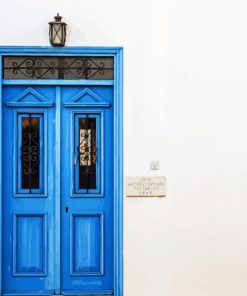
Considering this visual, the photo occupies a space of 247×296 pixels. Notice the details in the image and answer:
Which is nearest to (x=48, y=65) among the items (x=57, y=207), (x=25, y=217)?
(x=57, y=207)

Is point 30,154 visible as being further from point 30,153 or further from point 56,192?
point 56,192

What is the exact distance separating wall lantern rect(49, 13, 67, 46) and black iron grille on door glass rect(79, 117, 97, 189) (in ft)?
2.95

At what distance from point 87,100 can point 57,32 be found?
2.72ft

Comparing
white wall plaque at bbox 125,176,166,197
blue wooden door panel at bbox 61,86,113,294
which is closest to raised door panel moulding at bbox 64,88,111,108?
blue wooden door panel at bbox 61,86,113,294

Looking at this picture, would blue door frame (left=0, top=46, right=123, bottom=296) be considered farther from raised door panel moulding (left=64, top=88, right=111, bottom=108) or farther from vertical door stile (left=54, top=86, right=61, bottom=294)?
raised door panel moulding (left=64, top=88, right=111, bottom=108)

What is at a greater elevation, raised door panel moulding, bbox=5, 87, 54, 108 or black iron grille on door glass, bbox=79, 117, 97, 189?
raised door panel moulding, bbox=5, 87, 54, 108

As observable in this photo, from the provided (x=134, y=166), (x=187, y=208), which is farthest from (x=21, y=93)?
(x=187, y=208)

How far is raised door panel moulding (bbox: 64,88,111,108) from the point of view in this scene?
9758 millimetres

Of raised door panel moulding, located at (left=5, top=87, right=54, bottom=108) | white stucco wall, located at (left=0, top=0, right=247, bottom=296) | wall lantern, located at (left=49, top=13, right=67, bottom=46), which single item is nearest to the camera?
wall lantern, located at (left=49, top=13, right=67, bottom=46)

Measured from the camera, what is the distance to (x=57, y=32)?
9516 millimetres

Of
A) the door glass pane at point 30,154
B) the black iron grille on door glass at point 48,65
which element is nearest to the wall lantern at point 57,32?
the black iron grille on door glass at point 48,65

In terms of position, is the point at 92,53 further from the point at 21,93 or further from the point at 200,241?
the point at 200,241

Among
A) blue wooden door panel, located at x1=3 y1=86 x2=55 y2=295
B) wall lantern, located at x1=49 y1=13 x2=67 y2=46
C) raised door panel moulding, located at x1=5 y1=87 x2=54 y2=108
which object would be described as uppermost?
wall lantern, located at x1=49 y1=13 x2=67 y2=46

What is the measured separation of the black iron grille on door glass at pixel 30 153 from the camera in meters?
9.76
